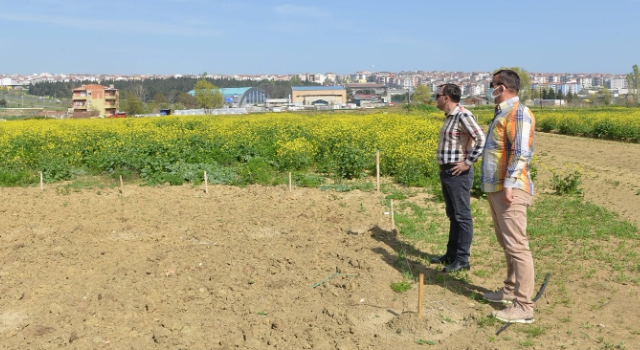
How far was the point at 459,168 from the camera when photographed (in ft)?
17.4

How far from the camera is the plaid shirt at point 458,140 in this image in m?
5.25

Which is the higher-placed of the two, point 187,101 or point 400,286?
point 187,101

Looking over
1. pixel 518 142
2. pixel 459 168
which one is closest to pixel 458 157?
pixel 459 168

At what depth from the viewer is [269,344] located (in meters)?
4.11

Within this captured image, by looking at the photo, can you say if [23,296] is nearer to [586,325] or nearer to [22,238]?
[22,238]

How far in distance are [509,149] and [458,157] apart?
3.38ft

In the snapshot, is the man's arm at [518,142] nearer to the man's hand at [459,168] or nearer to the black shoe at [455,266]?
the man's hand at [459,168]

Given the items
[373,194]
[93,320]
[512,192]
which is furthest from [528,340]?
[373,194]

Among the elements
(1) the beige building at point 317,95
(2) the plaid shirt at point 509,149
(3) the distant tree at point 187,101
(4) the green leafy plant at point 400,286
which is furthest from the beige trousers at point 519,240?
(1) the beige building at point 317,95

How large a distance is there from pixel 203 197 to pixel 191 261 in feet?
13.1

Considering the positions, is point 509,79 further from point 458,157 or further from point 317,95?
point 317,95

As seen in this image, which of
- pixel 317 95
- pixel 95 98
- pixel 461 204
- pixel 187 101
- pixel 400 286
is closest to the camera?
pixel 400 286

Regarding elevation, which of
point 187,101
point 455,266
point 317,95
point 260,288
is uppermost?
point 317,95

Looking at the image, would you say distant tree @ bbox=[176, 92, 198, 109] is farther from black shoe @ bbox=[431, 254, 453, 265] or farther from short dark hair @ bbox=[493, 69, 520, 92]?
short dark hair @ bbox=[493, 69, 520, 92]
